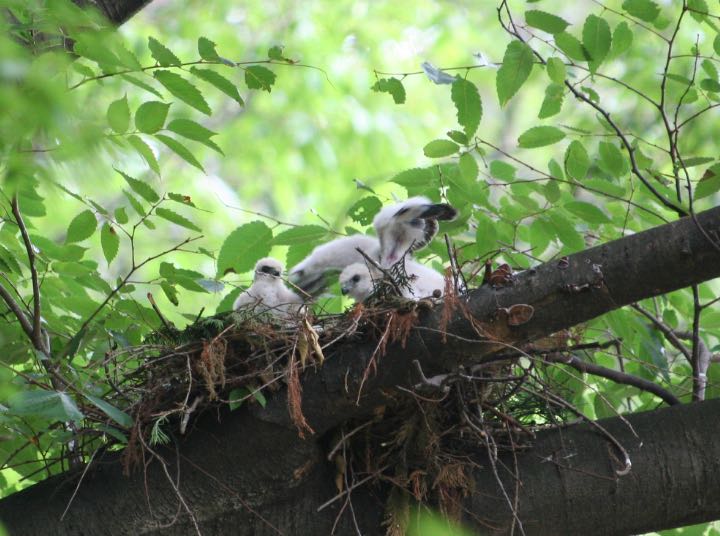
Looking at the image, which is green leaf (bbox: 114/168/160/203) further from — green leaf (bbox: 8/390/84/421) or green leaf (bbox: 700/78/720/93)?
green leaf (bbox: 700/78/720/93)

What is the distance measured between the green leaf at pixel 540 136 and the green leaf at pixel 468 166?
23cm

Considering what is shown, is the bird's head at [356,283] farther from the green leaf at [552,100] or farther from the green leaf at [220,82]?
the green leaf at [220,82]

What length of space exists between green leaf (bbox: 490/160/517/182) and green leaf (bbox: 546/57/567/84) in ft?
1.97

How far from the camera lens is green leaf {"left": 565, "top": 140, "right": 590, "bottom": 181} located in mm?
4059

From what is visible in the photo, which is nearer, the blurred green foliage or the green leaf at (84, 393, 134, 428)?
the blurred green foliage

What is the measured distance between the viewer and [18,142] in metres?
1.65

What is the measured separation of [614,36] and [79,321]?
2574 mm

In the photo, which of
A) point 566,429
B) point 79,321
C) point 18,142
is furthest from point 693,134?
point 18,142

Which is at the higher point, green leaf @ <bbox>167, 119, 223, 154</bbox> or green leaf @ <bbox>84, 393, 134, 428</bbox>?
green leaf @ <bbox>167, 119, 223, 154</bbox>

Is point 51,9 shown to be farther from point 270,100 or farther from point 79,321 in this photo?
point 270,100

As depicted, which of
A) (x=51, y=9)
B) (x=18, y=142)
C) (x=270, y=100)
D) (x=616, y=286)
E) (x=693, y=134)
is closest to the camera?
(x=18, y=142)

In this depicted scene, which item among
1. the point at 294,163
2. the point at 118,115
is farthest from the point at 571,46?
the point at 294,163

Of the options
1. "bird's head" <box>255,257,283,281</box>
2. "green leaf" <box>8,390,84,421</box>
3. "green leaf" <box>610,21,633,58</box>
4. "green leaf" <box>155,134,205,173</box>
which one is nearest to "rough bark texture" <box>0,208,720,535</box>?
"green leaf" <box>8,390,84,421</box>

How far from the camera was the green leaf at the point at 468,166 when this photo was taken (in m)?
4.04
